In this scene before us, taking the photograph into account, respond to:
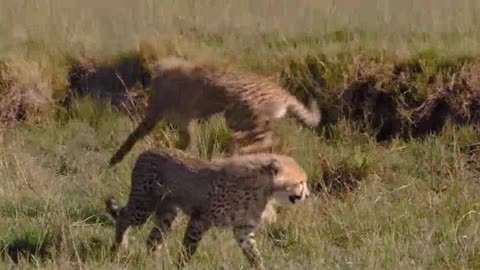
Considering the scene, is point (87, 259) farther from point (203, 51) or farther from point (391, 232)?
point (203, 51)

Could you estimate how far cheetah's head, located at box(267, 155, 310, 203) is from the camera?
6766mm

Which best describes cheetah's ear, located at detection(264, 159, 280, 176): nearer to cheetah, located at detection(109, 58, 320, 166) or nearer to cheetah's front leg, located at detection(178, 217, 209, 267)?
cheetah's front leg, located at detection(178, 217, 209, 267)

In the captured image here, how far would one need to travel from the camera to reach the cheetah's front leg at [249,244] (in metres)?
6.38

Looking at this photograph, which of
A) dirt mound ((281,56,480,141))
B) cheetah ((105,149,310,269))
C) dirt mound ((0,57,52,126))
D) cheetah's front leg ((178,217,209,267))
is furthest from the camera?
dirt mound ((0,57,52,126))

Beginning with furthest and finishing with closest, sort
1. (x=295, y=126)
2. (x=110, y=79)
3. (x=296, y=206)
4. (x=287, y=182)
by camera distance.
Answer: (x=110, y=79)
(x=295, y=126)
(x=296, y=206)
(x=287, y=182)

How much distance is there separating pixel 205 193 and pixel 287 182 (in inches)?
20.5

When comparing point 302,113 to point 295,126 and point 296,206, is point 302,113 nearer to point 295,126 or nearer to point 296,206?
point 295,126

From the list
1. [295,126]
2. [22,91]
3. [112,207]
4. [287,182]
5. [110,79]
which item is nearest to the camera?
[287,182]

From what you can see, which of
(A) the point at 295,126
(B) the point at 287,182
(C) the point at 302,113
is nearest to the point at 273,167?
(B) the point at 287,182

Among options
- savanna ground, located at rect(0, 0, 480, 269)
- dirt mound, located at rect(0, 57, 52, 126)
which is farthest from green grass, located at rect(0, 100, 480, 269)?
dirt mound, located at rect(0, 57, 52, 126)

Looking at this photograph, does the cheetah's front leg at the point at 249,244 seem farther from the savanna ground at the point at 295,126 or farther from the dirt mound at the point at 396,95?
the dirt mound at the point at 396,95

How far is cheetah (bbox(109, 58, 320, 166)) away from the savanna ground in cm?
28

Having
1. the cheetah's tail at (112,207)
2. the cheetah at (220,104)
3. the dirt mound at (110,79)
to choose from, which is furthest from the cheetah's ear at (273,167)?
the dirt mound at (110,79)

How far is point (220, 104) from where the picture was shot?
8.59 meters
